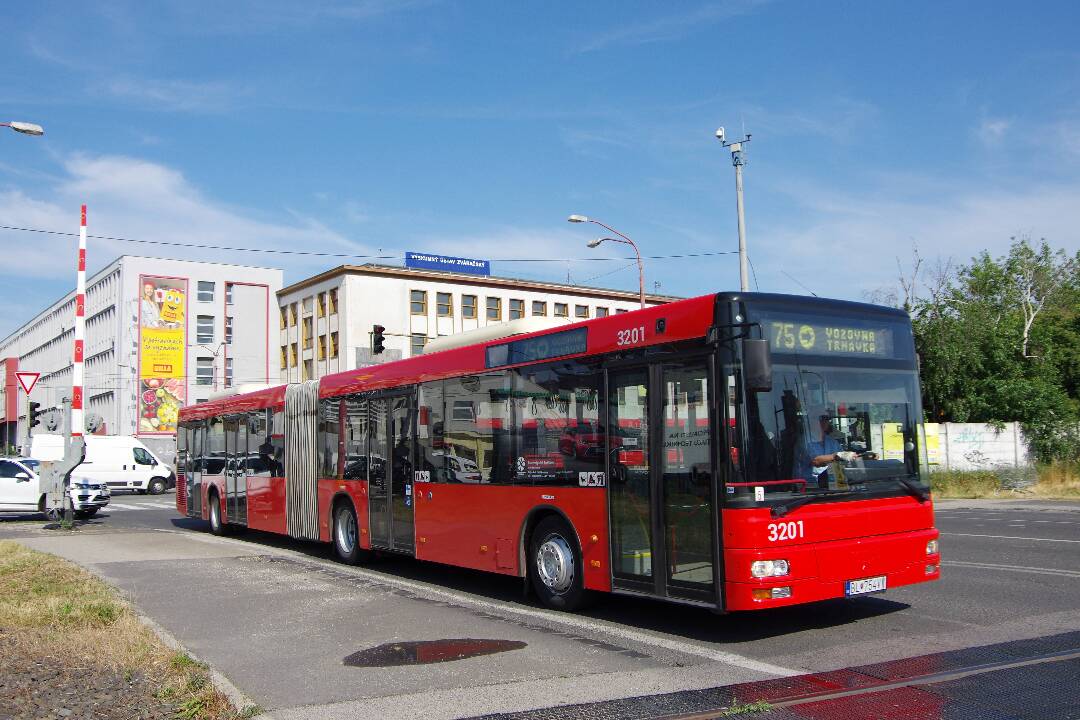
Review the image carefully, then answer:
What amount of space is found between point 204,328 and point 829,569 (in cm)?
8257

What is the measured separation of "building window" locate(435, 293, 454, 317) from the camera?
227 feet

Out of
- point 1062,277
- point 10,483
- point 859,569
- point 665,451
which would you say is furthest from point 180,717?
point 1062,277

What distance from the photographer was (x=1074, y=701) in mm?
6039

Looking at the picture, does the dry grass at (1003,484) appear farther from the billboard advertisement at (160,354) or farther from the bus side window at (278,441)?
the billboard advertisement at (160,354)

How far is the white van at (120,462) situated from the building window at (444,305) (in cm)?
2715

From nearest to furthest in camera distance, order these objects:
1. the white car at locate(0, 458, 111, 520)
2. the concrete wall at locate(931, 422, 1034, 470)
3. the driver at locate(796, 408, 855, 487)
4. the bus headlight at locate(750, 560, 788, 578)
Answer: the bus headlight at locate(750, 560, 788, 578)
the driver at locate(796, 408, 855, 487)
the white car at locate(0, 458, 111, 520)
the concrete wall at locate(931, 422, 1034, 470)

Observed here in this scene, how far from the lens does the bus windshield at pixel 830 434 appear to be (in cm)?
796

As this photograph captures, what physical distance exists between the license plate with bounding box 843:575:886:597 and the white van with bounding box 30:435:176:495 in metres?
40.5

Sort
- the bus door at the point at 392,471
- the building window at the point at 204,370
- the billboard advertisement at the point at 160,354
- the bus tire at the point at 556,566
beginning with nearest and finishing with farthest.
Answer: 1. the bus tire at the point at 556,566
2. the bus door at the point at 392,471
3. the billboard advertisement at the point at 160,354
4. the building window at the point at 204,370

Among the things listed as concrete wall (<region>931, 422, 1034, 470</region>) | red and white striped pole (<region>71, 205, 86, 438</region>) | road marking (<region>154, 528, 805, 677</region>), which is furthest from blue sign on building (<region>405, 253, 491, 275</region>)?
road marking (<region>154, 528, 805, 677</region>)

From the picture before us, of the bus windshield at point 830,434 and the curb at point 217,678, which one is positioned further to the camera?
the bus windshield at point 830,434

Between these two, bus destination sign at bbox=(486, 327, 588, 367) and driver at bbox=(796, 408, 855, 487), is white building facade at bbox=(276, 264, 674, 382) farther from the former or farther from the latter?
driver at bbox=(796, 408, 855, 487)

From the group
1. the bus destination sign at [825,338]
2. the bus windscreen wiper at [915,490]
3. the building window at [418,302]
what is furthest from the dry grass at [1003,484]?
the building window at [418,302]

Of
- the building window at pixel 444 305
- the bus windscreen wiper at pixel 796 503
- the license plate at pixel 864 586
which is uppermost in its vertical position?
the building window at pixel 444 305
